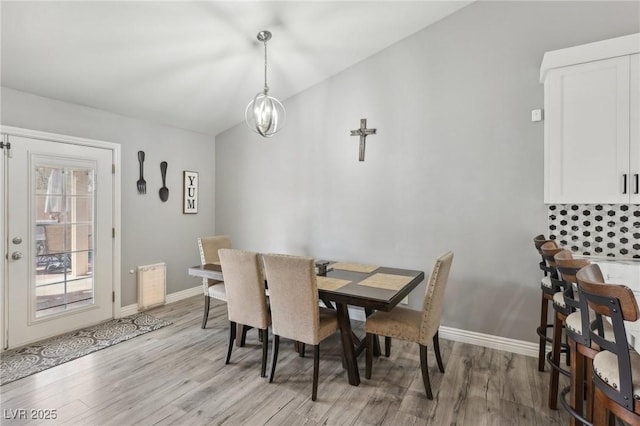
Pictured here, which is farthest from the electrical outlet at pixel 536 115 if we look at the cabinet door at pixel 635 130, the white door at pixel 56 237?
the white door at pixel 56 237

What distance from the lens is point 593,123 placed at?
2.38 metres

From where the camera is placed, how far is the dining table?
2176 millimetres

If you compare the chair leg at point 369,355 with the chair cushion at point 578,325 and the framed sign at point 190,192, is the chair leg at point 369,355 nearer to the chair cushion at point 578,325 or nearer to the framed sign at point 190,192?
the chair cushion at point 578,325

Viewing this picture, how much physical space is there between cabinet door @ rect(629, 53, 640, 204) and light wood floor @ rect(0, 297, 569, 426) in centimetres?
158

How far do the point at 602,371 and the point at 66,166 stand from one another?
4.43 metres

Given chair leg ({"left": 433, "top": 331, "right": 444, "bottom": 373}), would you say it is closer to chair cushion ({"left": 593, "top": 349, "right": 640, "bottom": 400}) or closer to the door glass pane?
chair cushion ({"left": 593, "top": 349, "right": 640, "bottom": 400})

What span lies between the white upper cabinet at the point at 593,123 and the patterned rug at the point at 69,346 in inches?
166

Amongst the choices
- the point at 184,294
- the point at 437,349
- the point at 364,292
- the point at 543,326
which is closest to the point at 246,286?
the point at 364,292

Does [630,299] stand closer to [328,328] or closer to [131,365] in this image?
[328,328]

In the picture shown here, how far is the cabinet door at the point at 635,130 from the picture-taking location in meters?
2.24

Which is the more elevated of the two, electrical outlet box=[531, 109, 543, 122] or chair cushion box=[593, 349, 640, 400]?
electrical outlet box=[531, 109, 543, 122]

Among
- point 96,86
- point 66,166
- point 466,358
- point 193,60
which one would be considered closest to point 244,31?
point 193,60

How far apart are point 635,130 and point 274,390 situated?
324 centimetres

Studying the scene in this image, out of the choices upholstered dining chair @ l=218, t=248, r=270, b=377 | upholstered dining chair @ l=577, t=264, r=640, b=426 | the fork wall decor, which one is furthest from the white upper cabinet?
the fork wall decor
